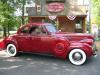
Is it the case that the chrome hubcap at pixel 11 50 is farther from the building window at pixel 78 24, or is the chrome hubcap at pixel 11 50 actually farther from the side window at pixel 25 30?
the building window at pixel 78 24

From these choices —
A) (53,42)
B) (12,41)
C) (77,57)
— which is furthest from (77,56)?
(12,41)

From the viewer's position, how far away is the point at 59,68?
8500 millimetres

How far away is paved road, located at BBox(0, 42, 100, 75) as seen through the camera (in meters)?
7.91

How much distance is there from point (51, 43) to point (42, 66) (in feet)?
4.15

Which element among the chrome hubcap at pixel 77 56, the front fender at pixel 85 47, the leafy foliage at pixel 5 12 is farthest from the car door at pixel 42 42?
the leafy foliage at pixel 5 12

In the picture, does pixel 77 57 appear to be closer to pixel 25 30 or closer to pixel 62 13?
pixel 25 30

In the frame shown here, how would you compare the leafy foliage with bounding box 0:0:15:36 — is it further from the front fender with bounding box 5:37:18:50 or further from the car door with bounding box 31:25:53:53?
the car door with bounding box 31:25:53:53

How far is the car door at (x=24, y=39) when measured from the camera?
10250 millimetres

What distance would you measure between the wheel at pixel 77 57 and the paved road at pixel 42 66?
202 mm

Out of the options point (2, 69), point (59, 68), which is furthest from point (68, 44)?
point (2, 69)

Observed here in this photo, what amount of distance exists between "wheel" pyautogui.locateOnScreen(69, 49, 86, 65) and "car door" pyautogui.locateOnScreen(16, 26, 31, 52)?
2.15 m

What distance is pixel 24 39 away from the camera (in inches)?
406

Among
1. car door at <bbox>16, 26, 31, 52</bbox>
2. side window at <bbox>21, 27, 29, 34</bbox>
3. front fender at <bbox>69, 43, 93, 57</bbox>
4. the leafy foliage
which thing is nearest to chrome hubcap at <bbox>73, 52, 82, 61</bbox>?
front fender at <bbox>69, 43, 93, 57</bbox>

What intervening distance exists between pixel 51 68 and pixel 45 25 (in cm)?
238
